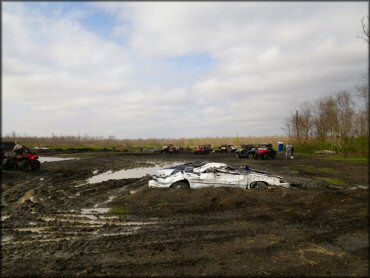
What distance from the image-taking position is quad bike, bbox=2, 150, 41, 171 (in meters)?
20.6

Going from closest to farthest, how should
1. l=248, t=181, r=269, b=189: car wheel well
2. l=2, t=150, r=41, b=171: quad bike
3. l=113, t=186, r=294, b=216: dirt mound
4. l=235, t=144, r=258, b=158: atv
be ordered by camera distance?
1. l=113, t=186, r=294, b=216: dirt mound
2. l=248, t=181, r=269, b=189: car wheel well
3. l=2, t=150, r=41, b=171: quad bike
4. l=235, t=144, r=258, b=158: atv

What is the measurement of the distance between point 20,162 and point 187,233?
17064mm

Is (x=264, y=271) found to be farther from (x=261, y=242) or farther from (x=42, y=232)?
(x=42, y=232)

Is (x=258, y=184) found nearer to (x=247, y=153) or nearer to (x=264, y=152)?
(x=264, y=152)

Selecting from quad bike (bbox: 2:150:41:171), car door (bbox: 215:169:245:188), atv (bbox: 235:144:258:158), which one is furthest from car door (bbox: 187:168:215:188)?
atv (bbox: 235:144:258:158)

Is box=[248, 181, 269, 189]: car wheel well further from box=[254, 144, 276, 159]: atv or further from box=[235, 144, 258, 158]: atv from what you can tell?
box=[235, 144, 258, 158]: atv

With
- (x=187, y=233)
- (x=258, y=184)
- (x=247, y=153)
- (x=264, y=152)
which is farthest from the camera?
(x=247, y=153)

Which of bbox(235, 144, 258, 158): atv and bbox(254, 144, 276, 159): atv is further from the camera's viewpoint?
bbox(235, 144, 258, 158): atv

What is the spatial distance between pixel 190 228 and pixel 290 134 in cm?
4625

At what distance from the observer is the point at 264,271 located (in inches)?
218

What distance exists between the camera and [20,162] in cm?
2117

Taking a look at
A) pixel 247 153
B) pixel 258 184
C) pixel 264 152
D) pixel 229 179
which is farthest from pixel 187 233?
pixel 247 153

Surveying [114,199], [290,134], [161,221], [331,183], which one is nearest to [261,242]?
[161,221]

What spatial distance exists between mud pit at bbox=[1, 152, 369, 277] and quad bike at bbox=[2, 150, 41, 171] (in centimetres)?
759
